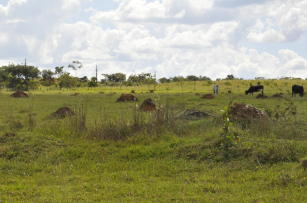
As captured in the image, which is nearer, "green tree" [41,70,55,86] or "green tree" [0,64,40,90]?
"green tree" [0,64,40,90]

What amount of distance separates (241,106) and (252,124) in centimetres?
176

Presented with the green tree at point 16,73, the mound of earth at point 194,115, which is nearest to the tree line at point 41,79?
the green tree at point 16,73

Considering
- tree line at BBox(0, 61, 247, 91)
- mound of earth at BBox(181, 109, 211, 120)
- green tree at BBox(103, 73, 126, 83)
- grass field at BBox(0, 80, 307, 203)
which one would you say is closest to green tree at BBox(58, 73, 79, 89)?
tree line at BBox(0, 61, 247, 91)

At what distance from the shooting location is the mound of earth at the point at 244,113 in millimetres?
12469

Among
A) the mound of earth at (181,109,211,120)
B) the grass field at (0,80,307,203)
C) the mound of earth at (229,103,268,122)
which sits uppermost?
the mound of earth at (229,103,268,122)

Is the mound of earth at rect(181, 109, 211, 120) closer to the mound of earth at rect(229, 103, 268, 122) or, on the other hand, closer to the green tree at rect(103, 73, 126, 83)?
the mound of earth at rect(229, 103, 268, 122)

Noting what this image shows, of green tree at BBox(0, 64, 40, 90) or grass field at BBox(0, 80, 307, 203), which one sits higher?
green tree at BBox(0, 64, 40, 90)

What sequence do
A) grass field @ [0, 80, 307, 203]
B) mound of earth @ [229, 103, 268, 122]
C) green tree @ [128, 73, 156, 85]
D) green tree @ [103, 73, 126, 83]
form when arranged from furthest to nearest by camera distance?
1. green tree @ [103, 73, 126, 83]
2. green tree @ [128, 73, 156, 85]
3. mound of earth @ [229, 103, 268, 122]
4. grass field @ [0, 80, 307, 203]

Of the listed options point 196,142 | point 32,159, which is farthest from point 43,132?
point 196,142

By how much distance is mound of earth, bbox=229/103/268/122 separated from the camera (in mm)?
12469

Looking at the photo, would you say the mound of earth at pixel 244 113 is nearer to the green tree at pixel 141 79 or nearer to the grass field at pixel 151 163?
the grass field at pixel 151 163

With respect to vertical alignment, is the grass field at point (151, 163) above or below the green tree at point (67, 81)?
below

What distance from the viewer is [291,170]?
25.9 ft

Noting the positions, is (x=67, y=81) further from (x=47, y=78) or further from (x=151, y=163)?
(x=151, y=163)
